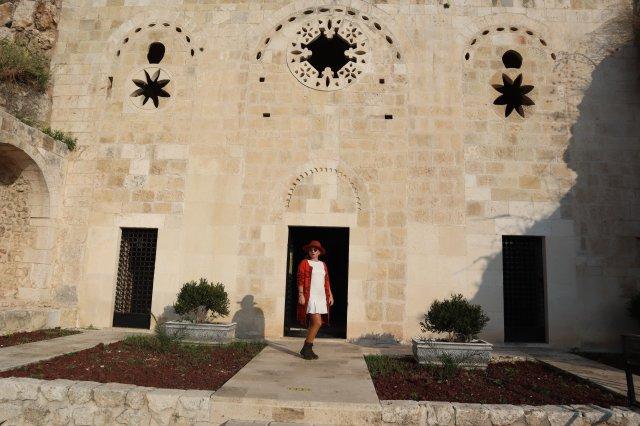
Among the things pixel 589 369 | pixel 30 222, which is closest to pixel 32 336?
pixel 30 222

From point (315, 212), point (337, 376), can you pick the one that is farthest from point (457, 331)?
point (315, 212)

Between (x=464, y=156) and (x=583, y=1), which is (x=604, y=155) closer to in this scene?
(x=464, y=156)

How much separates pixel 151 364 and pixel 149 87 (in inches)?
248

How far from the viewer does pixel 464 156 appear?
27.9 feet

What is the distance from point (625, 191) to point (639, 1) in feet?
13.1

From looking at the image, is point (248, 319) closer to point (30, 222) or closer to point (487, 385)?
point (487, 385)

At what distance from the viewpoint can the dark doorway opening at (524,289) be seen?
Answer: 815 centimetres

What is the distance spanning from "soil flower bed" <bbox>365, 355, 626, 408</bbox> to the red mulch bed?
558 cm

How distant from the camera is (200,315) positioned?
7332 millimetres

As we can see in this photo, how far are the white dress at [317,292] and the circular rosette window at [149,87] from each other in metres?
5.45

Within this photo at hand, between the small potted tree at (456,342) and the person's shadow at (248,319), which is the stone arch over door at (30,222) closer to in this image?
the person's shadow at (248,319)

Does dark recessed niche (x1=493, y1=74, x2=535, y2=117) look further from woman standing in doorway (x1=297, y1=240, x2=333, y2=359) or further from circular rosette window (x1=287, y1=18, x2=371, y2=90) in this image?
woman standing in doorway (x1=297, y1=240, x2=333, y2=359)

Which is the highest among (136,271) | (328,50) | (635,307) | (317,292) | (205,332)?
(328,50)

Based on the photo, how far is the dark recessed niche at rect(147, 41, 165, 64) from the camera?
950 cm
